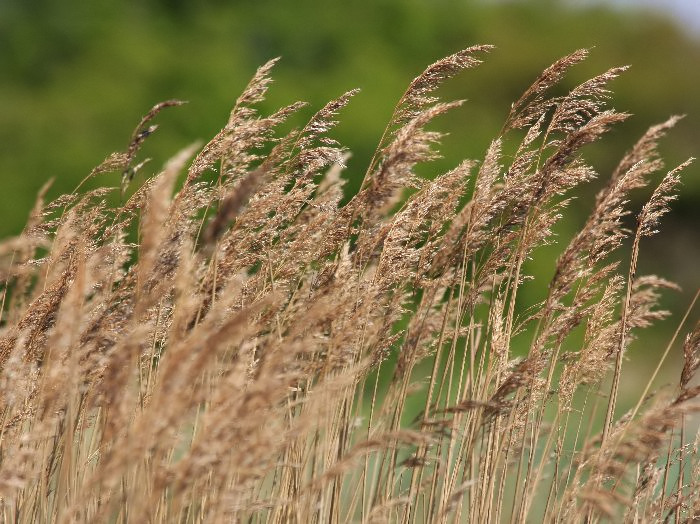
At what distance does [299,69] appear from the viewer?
18.4 meters

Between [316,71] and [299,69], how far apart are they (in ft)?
1.52

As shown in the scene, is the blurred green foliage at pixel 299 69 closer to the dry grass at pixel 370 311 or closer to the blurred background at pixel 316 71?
the blurred background at pixel 316 71

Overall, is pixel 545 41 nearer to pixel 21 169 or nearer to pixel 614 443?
pixel 21 169

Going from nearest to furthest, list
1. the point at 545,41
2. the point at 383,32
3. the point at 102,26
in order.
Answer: the point at 102,26
the point at 383,32
the point at 545,41

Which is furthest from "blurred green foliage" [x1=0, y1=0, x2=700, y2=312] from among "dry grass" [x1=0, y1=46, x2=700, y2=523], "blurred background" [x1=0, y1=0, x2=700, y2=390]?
"dry grass" [x1=0, y1=46, x2=700, y2=523]

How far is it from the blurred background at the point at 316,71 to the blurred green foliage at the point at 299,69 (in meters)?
0.03

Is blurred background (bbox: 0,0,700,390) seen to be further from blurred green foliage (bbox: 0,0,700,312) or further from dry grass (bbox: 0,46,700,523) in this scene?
dry grass (bbox: 0,46,700,523)

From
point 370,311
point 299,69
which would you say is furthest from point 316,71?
point 370,311

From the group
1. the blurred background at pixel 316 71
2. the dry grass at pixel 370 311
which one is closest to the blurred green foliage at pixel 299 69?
the blurred background at pixel 316 71

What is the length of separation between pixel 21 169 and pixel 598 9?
53.7ft

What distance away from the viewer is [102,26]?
16.1m

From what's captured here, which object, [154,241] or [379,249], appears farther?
[379,249]

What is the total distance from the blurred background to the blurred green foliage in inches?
1.1

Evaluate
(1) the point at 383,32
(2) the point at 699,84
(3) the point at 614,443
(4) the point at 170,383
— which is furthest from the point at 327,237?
(2) the point at 699,84
